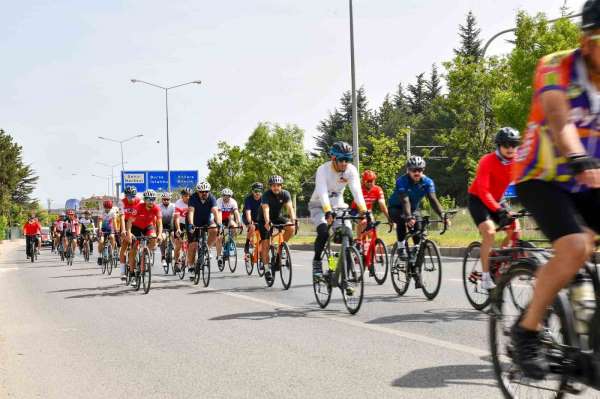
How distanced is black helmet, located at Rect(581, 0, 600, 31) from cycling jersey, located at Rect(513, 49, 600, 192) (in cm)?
16

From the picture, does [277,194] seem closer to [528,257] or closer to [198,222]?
[198,222]

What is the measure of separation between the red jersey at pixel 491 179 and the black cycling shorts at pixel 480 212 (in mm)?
99

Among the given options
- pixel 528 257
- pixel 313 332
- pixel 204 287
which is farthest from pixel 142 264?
pixel 528 257

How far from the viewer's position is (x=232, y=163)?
201 ft

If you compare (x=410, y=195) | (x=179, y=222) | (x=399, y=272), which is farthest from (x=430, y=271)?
(x=179, y=222)

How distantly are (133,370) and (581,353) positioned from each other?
11.8 feet

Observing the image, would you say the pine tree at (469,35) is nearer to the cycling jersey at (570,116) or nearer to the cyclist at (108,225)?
the cyclist at (108,225)

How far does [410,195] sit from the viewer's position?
1009cm

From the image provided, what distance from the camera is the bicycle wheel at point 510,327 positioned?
11.7 feet

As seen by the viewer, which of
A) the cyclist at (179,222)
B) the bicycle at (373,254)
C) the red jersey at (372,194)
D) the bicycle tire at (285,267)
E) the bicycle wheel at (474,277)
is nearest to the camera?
the bicycle wheel at (474,277)

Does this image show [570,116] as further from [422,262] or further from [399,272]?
[399,272]

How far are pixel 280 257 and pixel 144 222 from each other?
2.61m

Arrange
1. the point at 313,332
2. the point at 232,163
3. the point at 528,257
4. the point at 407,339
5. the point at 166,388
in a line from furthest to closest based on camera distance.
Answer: the point at 232,163, the point at 313,332, the point at 407,339, the point at 166,388, the point at 528,257

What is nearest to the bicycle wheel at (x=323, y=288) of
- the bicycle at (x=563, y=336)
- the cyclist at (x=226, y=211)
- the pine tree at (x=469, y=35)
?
the bicycle at (x=563, y=336)
